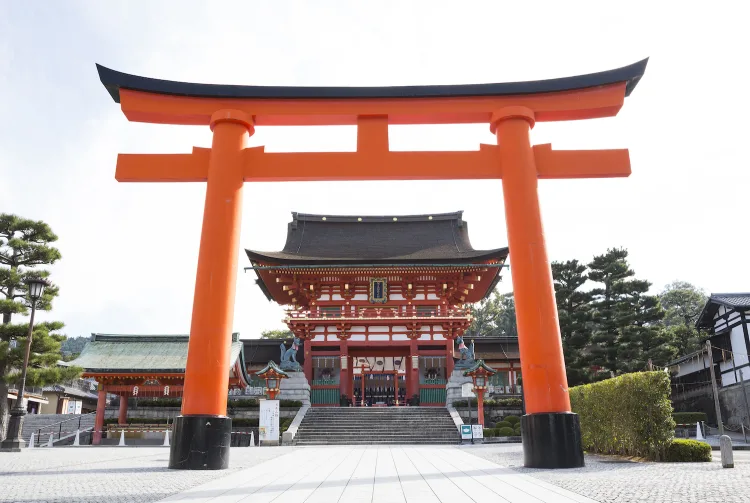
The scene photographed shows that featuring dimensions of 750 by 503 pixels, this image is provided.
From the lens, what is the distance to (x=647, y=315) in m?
27.4

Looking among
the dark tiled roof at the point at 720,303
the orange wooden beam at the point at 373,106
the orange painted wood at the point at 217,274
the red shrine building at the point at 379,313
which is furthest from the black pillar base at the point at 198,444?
the dark tiled roof at the point at 720,303

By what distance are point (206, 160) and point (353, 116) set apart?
9.28ft

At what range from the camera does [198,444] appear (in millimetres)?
7859

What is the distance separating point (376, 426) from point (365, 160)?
43.3ft

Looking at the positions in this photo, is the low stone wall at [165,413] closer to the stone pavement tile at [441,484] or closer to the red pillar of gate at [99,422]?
the red pillar of gate at [99,422]

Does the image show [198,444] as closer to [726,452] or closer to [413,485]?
[413,485]

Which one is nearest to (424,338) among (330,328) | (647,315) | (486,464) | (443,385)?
(443,385)

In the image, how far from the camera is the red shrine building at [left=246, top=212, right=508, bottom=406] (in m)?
24.7

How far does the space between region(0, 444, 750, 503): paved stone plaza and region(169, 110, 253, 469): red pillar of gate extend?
0.49m

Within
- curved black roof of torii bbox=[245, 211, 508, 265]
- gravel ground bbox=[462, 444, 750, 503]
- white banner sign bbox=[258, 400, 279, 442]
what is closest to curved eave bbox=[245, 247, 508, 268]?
curved black roof of torii bbox=[245, 211, 508, 265]

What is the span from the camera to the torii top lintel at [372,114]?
9.34 metres

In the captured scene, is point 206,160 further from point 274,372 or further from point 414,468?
point 274,372

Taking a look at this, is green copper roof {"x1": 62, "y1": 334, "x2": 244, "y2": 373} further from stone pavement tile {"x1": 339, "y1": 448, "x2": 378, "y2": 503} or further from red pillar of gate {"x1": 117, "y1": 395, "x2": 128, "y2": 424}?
stone pavement tile {"x1": 339, "y1": 448, "x2": 378, "y2": 503}

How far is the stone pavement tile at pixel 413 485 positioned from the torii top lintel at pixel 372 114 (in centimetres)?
488
